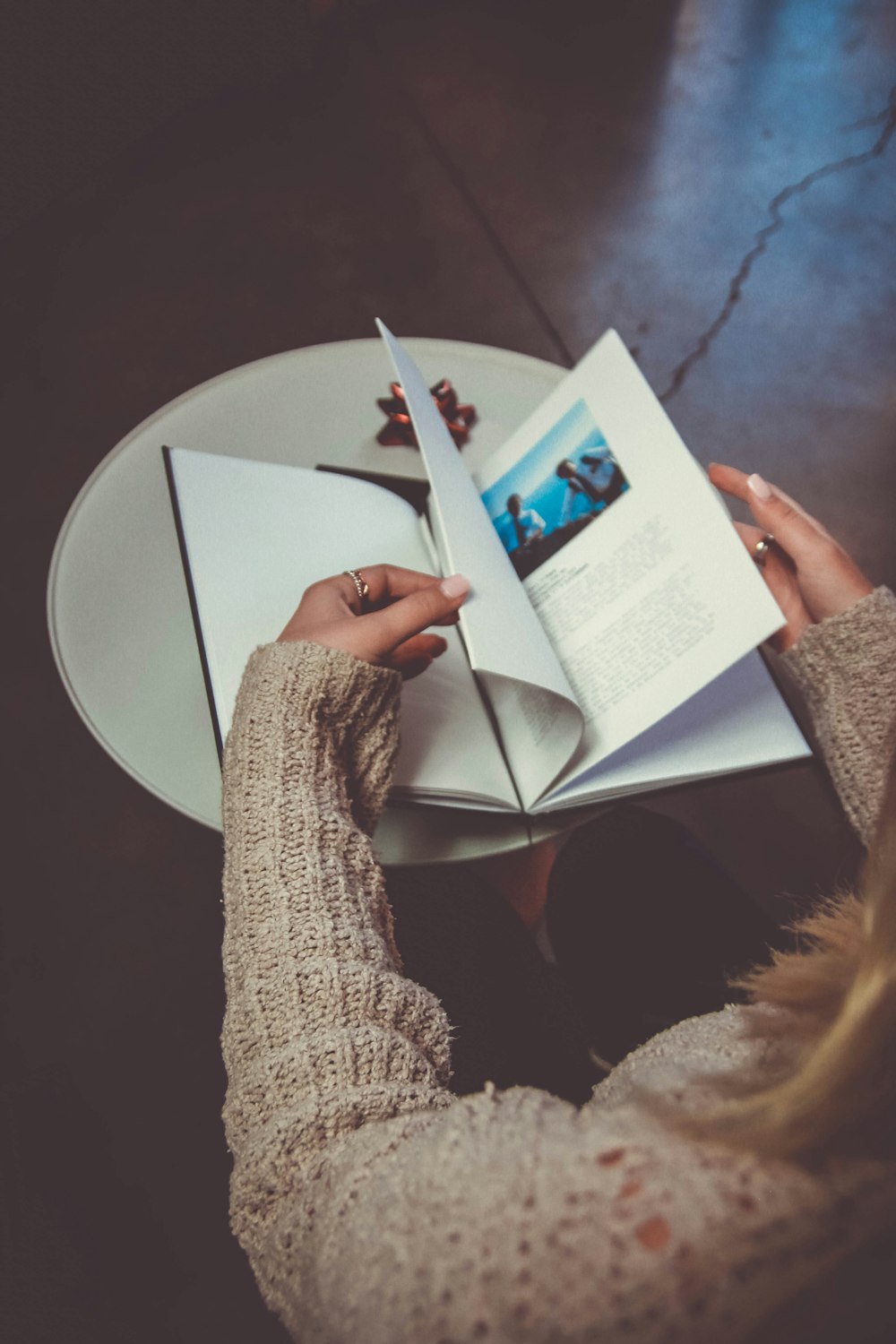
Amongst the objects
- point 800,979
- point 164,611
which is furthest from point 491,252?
point 800,979

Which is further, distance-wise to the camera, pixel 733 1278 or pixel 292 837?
pixel 292 837

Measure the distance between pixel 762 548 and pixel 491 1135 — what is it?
59 cm

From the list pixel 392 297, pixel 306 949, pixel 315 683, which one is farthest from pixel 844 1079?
pixel 392 297

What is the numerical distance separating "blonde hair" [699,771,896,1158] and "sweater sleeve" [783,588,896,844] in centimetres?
40

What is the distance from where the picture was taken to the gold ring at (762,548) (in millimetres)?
748

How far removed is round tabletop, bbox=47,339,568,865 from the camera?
729 mm

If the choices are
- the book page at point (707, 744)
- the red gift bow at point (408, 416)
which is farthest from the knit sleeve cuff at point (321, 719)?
the red gift bow at point (408, 416)

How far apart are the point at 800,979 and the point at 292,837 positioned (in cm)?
32

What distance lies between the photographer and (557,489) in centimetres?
72

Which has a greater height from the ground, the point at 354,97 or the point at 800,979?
the point at 354,97

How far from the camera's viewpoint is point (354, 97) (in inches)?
64.7

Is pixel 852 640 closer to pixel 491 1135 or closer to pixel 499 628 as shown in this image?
pixel 499 628

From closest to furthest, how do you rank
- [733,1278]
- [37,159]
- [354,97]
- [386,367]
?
1. [733,1278]
2. [386,367]
3. [37,159]
4. [354,97]

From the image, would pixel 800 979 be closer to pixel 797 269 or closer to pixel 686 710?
pixel 686 710
